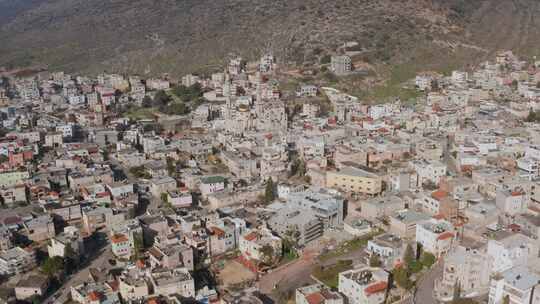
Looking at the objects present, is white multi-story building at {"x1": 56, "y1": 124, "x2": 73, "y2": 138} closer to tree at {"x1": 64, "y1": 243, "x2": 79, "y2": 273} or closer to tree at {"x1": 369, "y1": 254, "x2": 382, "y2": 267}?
tree at {"x1": 64, "y1": 243, "x2": 79, "y2": 273}

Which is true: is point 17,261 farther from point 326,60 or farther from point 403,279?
point 326,60

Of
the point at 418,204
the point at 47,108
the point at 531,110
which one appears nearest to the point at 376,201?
the point at 418,204

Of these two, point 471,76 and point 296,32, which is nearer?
point 471,76

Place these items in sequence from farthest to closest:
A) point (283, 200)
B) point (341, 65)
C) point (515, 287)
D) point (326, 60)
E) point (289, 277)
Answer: point (326, 60), point (341, 65), point (283, 200), point (289, 277), point (515, 287)

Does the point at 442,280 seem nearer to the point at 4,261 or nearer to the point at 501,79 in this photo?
the point at 4,261

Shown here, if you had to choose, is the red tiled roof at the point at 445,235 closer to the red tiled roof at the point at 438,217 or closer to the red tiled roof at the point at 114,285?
the red tiled roof at the point at 438,217

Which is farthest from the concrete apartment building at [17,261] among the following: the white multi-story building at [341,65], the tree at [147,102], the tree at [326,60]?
the tree at [326,60]

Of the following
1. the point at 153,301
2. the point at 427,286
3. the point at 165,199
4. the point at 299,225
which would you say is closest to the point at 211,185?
the point at 165,199
